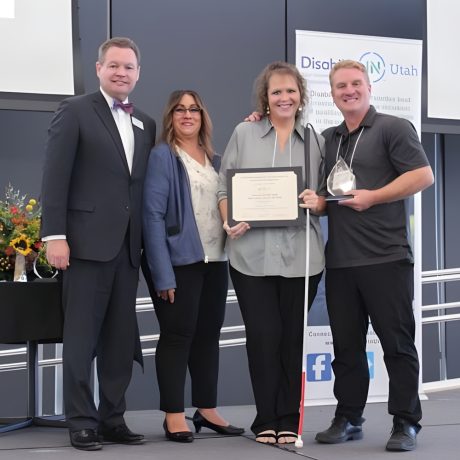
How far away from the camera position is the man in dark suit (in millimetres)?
3420

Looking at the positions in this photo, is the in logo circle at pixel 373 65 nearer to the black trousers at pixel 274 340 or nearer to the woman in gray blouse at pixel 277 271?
the woman in gray blouse at pixel 277 271

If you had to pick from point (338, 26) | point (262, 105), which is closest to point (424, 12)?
point (338, 26)

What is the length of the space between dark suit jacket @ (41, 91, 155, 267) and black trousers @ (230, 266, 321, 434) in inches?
20.6

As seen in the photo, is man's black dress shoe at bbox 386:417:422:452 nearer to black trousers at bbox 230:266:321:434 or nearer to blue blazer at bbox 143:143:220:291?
black trousers at bbox 230:266:321:434

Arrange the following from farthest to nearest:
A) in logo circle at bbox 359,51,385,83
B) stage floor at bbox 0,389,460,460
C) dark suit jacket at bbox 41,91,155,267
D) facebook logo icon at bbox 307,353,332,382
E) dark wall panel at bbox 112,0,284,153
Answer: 1. dark wall panel at bbox 112,0,284,153
2. in logo circle at bbox 359,51,385,83
3. facebook logo icon at bbox 307,353,332,382
4. dark suit jacket at bbox 41,91,155,267
5. stage floor at bbox 0,389,460,460

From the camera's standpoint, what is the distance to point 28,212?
4.11 meters

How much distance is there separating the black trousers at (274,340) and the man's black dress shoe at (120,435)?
1.60ft

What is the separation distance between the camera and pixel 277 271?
3.51 metres

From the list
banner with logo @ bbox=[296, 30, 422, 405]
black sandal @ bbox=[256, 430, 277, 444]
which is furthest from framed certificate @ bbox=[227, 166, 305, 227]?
banner with logo @ bbox=[296, 30, 422, 405]

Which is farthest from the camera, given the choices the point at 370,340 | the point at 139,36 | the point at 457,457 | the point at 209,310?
the point at 139,36

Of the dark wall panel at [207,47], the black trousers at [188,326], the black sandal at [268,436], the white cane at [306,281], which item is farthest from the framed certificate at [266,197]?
the dark wall panel at [207,47]

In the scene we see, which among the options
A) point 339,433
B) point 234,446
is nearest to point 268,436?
point 234,446

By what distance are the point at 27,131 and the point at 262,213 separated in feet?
9.17

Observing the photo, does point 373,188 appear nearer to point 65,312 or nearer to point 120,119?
point 120,119
